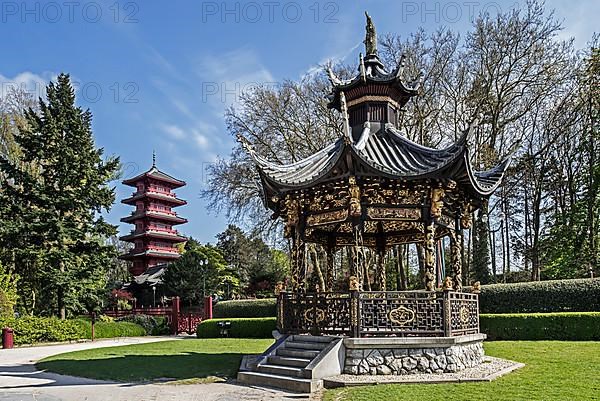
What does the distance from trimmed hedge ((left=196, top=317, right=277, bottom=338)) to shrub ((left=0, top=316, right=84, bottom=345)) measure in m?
5.67

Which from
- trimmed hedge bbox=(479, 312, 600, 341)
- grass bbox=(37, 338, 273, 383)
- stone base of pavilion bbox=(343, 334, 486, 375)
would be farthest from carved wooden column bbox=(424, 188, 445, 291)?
trimmed hedge bbox=(479, 312, 600, 341)

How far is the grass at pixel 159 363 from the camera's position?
11.0 metres

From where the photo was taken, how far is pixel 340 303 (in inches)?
412

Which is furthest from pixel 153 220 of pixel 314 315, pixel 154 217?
pixel 314 315

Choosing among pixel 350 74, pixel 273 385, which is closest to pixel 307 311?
pixel 273 385

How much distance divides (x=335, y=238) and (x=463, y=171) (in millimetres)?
4550

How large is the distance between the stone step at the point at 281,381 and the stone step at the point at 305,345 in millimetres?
941

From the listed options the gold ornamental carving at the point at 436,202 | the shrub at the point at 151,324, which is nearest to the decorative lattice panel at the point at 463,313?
the gold ornamental carving at the point at 436,202

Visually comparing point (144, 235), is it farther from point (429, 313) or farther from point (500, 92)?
point (429, 313)

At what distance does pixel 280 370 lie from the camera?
994 centimetres

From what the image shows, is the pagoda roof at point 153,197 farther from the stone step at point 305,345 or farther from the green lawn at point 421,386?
the stone step at point 305,345

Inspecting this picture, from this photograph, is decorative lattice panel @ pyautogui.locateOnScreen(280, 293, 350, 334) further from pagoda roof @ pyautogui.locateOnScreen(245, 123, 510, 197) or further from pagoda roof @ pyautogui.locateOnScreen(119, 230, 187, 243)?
pagoda roof @ pyautogui.locateOnScreen(119, 230, 187, 243)

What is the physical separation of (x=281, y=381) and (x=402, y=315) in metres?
2.57

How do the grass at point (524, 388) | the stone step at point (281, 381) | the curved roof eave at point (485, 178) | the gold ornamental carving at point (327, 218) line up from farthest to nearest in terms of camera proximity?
the gold ornamental carving at point (327, 218), the curved roof eave at point (485, 178), the stone step at point (281, 381), the grass at point (524, 388)
